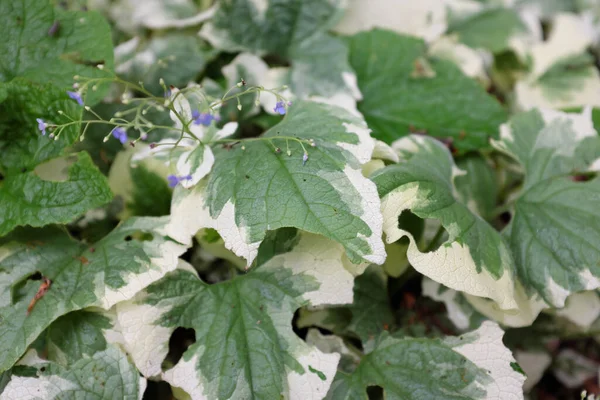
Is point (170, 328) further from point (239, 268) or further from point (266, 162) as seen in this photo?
point (266, 162)

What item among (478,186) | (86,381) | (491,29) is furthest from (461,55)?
(86,381)

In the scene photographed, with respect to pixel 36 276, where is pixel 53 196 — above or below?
above

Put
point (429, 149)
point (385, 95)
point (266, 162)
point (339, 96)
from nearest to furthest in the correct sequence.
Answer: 1. point (266, 162)
2. point (429, 149)
3. point (339, 96)
4. point (385, 95)

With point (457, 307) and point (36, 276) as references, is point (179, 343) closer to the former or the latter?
point (36, 276)

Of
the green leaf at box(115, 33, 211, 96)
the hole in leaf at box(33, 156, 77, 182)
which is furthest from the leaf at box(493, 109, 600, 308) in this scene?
the hole in leaf at box(33, 156, 77, 182)

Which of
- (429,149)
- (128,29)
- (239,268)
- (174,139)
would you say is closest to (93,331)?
(239,268)

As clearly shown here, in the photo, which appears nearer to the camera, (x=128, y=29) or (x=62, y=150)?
(x=62, y=150)

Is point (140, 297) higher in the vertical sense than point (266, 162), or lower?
lower

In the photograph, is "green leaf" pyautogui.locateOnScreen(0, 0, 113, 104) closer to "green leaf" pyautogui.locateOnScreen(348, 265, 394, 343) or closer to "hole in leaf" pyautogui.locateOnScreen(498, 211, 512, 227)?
"green leaf" pyautogui.locateOnScreen(348, 265, 394, 343)
